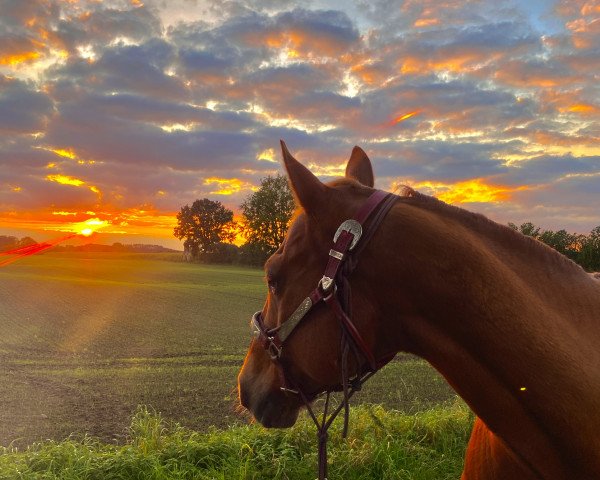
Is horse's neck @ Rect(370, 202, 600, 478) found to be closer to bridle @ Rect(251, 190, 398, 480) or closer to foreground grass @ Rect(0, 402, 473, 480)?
bridle @ Rect(251, 190, 398, 480)

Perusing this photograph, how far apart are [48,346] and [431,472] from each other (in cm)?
1608

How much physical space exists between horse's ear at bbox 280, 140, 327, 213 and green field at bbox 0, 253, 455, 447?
590 cm

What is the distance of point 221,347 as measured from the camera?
55.9 feet

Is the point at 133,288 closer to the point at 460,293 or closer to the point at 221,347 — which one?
the point at 221,347

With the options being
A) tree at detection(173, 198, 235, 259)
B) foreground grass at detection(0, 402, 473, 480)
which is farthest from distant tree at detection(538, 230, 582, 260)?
tree at detection(173, 198, 235, 259)

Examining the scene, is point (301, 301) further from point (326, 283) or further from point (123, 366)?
point (123, 366)

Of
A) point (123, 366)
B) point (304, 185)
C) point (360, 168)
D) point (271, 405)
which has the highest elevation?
point (360, 168)

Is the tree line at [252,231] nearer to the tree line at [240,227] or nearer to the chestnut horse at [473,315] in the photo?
the tree line at [240,227]

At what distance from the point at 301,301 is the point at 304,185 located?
508 mm

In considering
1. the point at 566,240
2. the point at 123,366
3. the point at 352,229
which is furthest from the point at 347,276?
the point at 566,240

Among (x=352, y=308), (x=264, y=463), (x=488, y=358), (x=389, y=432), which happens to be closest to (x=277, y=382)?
(x=352, y=308)

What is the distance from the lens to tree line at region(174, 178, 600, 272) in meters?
19.1

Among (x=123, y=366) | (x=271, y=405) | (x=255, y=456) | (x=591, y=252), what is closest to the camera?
(x=271, y=405)

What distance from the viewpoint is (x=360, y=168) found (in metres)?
2.81
